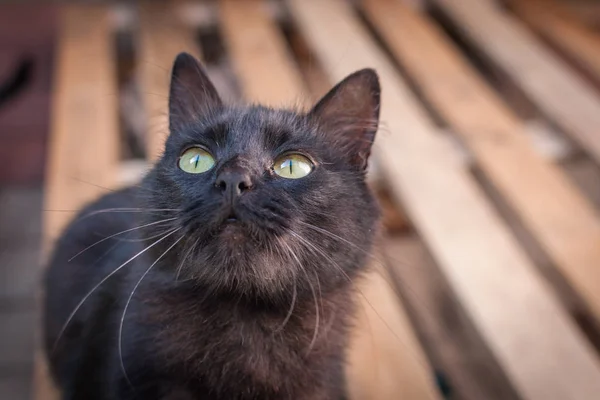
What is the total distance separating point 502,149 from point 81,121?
2.85 feet

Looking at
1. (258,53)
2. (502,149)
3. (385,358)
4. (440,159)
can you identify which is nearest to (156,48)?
(258,53)

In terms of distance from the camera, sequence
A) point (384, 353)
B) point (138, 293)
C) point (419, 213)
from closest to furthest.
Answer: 1. point (138, 293)
2. point (384, 353)
3. point (419, 213)

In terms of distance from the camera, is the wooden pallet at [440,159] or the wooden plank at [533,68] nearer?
the wooden pallet at [440,159]

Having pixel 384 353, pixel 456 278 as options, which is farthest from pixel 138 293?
pixel 456 278

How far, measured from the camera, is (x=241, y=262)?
1.99 ft

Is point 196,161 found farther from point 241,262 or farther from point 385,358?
point 385,358

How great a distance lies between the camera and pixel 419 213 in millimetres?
1149

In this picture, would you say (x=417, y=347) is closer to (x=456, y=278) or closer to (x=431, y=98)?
(x=456, y=278)

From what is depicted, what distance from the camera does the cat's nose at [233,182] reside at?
1.88 feet

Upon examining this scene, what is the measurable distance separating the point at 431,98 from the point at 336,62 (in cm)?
23

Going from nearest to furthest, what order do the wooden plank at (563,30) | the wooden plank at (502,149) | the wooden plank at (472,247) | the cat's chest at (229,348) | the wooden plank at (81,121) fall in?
the cat's chest at (229,348)
the wooden plank at (472,247)
the wooden plank at (502,149)
the wooden plank at (81,121)
the wooden plank at (563,30)

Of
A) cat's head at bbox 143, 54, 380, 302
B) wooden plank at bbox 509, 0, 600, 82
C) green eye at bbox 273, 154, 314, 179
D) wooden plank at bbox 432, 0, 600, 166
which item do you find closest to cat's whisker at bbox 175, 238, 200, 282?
cat's head at bbox 143, 54, 380, 302

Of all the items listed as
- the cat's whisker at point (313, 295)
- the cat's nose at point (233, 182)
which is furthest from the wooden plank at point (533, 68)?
the cat's nose at point (233, 182)

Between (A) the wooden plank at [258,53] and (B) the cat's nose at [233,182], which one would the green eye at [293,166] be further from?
(A) the wooden plank at [258,53]
